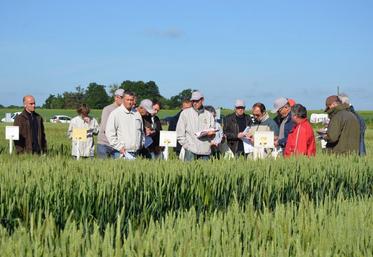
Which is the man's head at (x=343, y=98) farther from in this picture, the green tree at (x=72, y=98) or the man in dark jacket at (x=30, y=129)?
the green tree at (x=72, y=98)

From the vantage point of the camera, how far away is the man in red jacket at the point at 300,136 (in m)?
8.50

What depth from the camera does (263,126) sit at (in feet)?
32.6

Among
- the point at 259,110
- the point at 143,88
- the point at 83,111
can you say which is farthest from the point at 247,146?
the point at 143,88

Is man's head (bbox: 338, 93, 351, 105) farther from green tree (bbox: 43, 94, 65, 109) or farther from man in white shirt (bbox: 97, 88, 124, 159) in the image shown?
green tree (bbox: 43, 94, 65, 109)

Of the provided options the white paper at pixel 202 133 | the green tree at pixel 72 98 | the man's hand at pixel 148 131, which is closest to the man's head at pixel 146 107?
the man's hand at pixel 148 131

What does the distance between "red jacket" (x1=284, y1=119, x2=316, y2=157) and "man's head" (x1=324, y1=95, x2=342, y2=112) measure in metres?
0.70

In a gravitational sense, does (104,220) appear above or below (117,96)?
below

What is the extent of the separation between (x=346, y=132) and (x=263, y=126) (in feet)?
4.39

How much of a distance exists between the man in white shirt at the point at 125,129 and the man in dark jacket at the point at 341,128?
275cm

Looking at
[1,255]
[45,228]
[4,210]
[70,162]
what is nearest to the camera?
[1,255]

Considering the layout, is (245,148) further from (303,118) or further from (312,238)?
(312,238)

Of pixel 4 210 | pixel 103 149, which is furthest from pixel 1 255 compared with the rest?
pixel 103 149

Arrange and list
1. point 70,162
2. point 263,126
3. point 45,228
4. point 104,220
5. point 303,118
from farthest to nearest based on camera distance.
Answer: point 263,126
point 303,118
point 70,162
point 104,220
point 45,228

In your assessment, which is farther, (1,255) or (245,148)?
(245,148)
